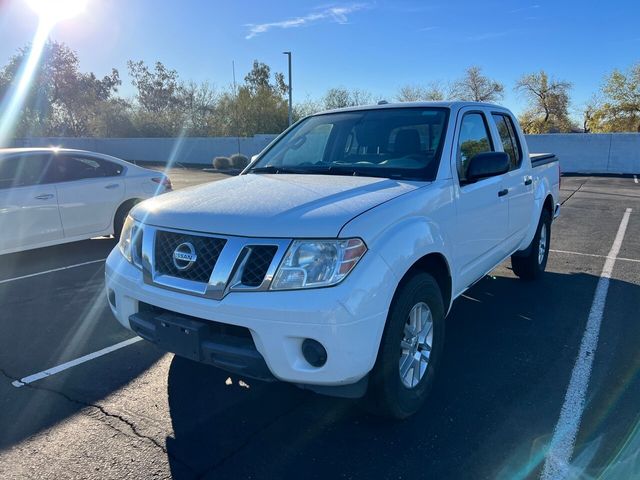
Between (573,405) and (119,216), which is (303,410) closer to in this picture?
(573,405)

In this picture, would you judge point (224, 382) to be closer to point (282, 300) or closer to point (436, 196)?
point (282, 300)

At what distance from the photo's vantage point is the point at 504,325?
14.8 feet

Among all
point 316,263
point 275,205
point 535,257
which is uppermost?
point 275,205

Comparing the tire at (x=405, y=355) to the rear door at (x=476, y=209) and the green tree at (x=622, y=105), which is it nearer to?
the rear door at (x=476, y=209)

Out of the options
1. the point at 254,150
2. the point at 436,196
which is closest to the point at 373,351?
the point at 436,196

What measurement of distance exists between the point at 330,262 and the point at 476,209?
68.7 inches

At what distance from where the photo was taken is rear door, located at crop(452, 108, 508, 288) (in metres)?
3.56

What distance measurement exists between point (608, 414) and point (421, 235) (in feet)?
5.28

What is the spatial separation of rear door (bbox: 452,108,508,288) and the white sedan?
557cm

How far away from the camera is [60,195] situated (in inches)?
272

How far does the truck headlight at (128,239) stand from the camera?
3.15 metres

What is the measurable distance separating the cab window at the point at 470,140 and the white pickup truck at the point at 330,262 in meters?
0.03

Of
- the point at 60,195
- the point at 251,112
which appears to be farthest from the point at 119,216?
the point at 251,112

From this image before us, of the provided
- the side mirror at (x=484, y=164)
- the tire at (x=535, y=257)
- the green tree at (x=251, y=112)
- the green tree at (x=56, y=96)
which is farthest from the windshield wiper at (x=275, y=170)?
the green tree at (x=56, y=96)
